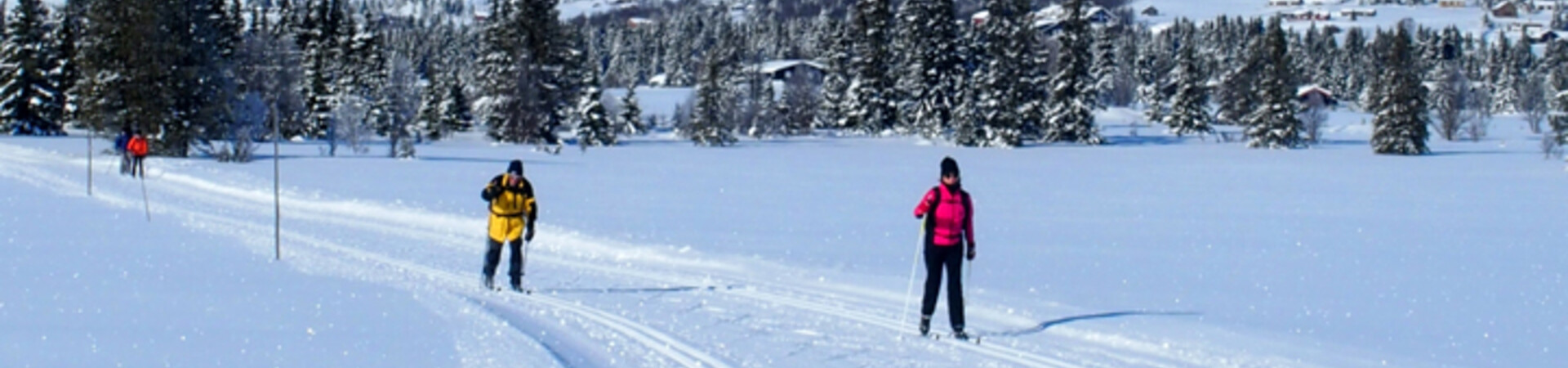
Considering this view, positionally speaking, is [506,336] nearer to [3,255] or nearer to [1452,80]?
[3,255]

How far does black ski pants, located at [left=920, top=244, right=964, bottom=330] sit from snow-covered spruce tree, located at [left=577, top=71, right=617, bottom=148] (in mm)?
47845

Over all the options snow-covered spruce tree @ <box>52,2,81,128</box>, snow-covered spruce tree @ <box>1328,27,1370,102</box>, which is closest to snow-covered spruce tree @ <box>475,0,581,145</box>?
snow-covered spruce tree @ <box>52,2,81,128</box>

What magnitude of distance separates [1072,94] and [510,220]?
5495 centimetres

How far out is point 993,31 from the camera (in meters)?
62.5

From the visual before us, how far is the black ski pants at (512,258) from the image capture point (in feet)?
39.4

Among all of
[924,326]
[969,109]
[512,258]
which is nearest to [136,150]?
[512,258]

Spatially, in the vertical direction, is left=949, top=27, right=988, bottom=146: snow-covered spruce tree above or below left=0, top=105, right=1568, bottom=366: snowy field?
above

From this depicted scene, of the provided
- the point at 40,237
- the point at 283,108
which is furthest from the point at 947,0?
the point at 40,237

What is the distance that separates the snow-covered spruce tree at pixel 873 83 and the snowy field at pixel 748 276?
128 feet

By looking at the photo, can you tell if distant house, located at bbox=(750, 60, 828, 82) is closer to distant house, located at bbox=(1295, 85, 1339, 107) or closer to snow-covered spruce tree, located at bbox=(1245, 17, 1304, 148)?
distant house, located at bbox=(1295, 85, 1339, 107)

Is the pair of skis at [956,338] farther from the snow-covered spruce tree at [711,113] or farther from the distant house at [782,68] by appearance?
the distant house at [782,68]

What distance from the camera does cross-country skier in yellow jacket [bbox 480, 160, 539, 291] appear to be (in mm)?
11961

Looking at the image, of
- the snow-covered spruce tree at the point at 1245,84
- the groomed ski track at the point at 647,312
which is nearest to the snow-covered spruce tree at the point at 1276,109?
the snow-covered spruce tree at the point at 1245,84

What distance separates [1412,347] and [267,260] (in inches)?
420
